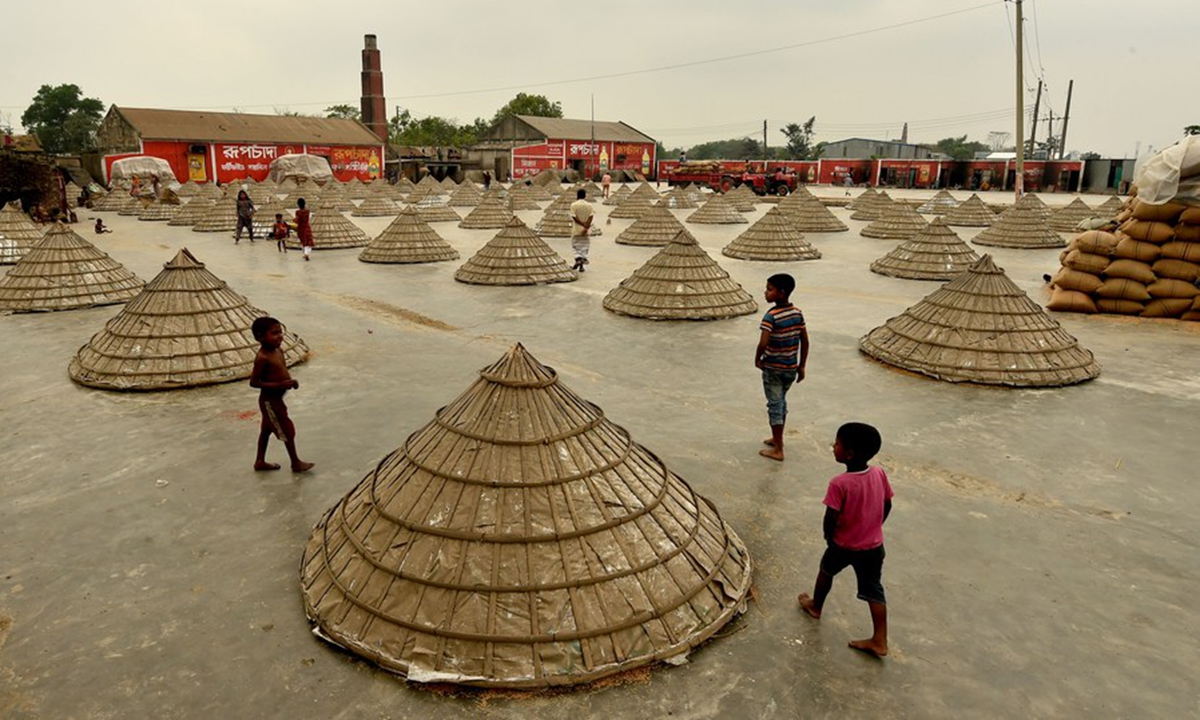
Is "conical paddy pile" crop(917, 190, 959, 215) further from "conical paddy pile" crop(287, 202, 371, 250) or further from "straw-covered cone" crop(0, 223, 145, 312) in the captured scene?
"straw-covered cone" crop(0, 223, 145, 312)

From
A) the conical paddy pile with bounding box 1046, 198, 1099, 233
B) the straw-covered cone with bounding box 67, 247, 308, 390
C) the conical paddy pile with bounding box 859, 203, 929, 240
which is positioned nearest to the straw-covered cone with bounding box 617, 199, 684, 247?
the conical paddy pile with bounding box 859, 203, 929, 240

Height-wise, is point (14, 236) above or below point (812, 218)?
below

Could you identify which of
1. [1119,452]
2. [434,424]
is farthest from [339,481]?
[1119,452]

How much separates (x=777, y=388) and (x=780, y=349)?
36cm

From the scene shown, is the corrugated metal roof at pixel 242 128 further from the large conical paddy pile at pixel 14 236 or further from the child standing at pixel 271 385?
the child standing at pixel 271 385

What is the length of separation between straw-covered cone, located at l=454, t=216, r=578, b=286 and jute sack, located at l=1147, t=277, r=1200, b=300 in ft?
34.9

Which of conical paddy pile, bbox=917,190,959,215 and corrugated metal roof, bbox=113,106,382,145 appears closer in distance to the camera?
conical paddy pile, bbox=917,190,959,215

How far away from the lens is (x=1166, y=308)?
39.6ft

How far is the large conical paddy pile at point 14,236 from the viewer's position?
18.0 metres

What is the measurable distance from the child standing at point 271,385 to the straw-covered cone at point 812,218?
22.8m

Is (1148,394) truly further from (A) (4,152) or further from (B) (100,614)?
(A) (4,152)

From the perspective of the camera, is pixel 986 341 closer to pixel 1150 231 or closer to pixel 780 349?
pixel 780 349

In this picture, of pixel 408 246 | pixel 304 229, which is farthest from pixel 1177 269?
pixel 304 229

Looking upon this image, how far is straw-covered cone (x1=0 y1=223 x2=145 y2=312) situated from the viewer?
1257 cm
